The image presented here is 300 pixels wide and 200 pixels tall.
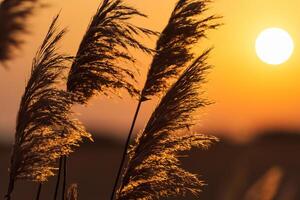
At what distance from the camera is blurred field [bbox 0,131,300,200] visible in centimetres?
916

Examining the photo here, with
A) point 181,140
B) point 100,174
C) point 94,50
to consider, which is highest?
point 94,50

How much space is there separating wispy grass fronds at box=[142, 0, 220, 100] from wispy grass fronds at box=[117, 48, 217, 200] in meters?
0.21

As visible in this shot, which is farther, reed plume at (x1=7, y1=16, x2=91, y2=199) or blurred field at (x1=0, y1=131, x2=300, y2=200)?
blurred field at (x1=0, y1=131, x2=300, y2=200)

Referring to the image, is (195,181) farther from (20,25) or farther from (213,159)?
(213,159)

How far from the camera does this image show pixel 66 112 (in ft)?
22.2

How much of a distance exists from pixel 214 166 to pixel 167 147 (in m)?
25.1

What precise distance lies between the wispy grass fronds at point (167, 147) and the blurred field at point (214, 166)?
1197mm

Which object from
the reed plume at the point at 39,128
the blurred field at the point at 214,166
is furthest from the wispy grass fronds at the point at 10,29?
the blurred field at the point at 214,166

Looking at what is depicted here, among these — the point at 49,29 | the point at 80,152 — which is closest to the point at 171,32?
the point at 49,29

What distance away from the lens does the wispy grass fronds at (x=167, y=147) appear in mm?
7090

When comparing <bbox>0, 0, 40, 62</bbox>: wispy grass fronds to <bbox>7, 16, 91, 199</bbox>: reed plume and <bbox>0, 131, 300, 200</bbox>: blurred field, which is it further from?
<bbox>0, 131, 300, 200</bbox>: blurred field

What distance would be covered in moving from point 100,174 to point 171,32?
23711 millimetres

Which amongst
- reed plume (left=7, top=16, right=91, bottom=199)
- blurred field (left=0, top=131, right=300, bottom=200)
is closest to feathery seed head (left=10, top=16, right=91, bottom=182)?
reed plume (left=7, top=16, right=91, bottom=199)

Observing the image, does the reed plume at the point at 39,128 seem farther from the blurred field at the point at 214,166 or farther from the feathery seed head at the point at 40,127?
the blurred field at the point at 214,166
